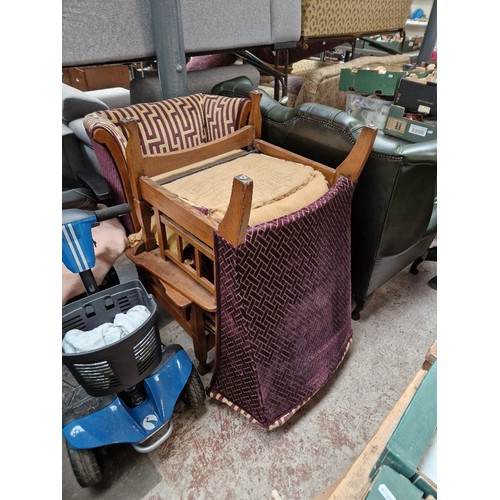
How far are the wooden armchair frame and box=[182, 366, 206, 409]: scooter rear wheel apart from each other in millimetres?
138

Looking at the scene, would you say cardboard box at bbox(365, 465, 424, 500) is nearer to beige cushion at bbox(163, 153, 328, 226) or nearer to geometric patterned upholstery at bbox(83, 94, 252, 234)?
beige cushion at bbox(163, 153, 328, 226)

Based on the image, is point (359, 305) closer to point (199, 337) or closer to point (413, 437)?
point (199, 337)

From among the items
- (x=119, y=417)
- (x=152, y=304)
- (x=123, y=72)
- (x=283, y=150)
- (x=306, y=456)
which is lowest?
(x=306, y=456)

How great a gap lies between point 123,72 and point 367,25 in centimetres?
274

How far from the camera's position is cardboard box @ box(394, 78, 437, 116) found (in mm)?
1930

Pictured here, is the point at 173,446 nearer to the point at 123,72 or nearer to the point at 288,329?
the point at 288,329

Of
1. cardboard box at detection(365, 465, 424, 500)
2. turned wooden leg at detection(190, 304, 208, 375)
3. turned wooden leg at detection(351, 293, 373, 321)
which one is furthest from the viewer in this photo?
turned wooden leg at detection(351, 293, 373, 321)

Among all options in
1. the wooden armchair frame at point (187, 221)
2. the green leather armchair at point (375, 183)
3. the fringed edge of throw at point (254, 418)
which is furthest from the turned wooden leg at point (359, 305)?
the wooden armchair frame at point (187, 221)

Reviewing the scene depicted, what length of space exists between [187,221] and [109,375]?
1.46ft

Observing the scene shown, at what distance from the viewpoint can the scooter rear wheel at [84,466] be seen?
905 millimetres

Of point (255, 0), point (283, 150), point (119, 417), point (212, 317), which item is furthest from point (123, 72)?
point (119, 417)

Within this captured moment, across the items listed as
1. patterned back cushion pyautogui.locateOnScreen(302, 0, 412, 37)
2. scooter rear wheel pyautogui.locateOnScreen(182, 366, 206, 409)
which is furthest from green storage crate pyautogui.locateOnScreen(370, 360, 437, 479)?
patterned back cushion pyautogui.locateOnScreen(302, 0, 412, 37)

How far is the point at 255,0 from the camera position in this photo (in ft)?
5.45

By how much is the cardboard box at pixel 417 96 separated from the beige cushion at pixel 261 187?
126 centimetres
